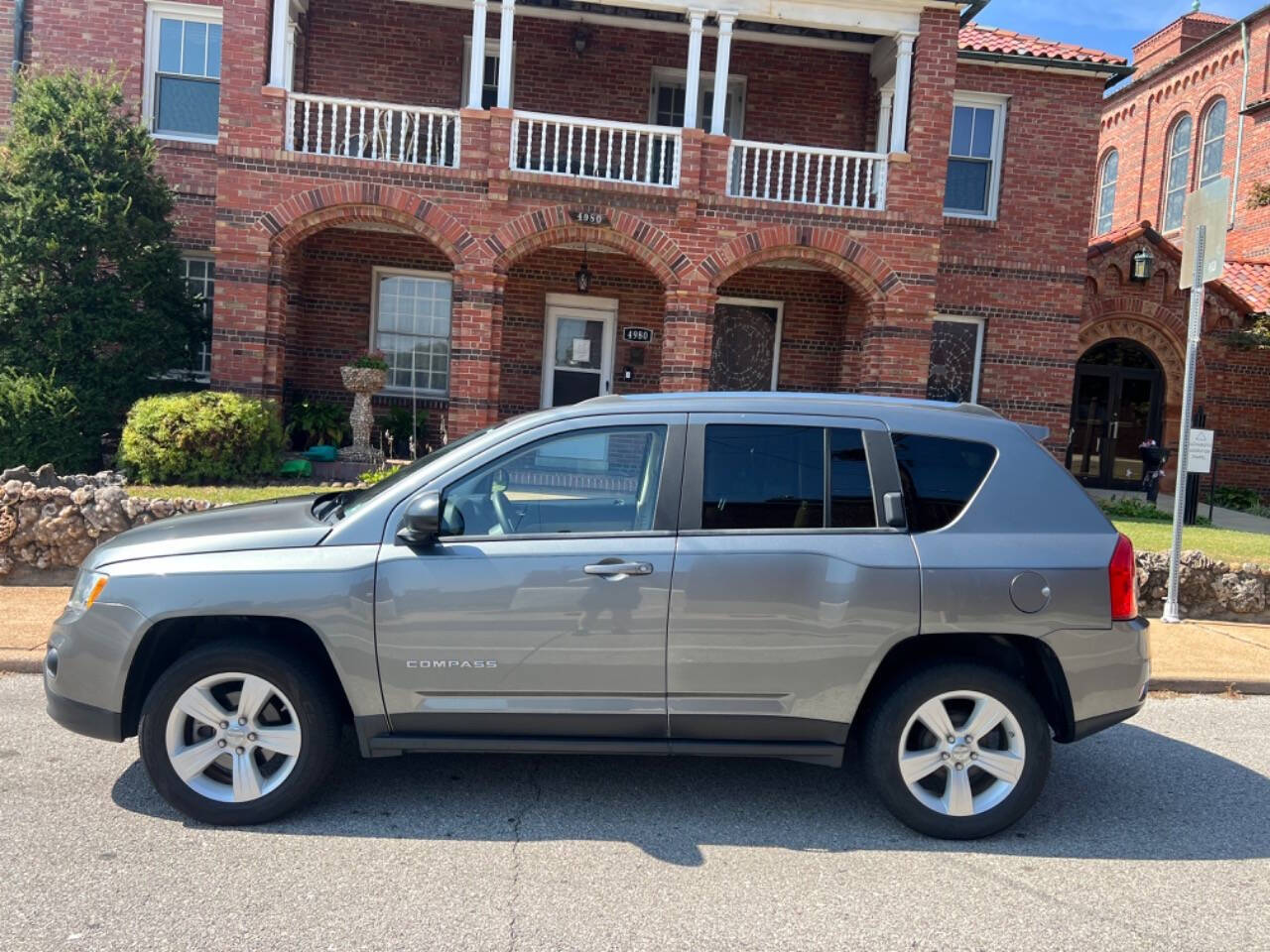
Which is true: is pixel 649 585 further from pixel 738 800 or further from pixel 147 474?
pixel 147 474

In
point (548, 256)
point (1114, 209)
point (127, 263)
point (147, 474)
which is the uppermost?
point (1114, 209)

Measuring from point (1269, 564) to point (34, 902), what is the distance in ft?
32.3

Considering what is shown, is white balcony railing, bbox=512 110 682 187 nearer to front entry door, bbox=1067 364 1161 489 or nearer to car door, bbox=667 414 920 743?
front entry door, bbox=1067 364 1161 489

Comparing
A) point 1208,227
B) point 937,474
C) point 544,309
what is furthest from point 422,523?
point 544,309

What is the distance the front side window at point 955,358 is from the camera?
53.9 ft

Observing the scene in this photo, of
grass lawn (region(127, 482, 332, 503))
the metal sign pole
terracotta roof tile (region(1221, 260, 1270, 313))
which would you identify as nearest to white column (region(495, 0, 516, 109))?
grass lawn (region(127, 482, 332, 503))

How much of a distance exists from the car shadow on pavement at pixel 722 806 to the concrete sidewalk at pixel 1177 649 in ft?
5.60

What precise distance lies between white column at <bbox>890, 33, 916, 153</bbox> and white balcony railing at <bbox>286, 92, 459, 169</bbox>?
5974mm

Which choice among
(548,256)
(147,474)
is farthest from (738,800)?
(548,256)

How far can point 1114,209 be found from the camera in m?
27.1

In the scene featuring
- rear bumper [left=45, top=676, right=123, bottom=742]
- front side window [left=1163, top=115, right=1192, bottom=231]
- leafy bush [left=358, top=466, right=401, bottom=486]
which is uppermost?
front side window [left=1163, top=115, right=1192, bottom=231]

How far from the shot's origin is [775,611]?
4.06 metres

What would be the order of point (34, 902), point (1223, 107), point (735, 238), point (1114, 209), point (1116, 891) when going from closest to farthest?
point (34, 902) < point (1116, 891) < point (735, 238) < point (1223, 107) < point (1114, 209)

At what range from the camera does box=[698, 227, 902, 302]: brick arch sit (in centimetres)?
1345
